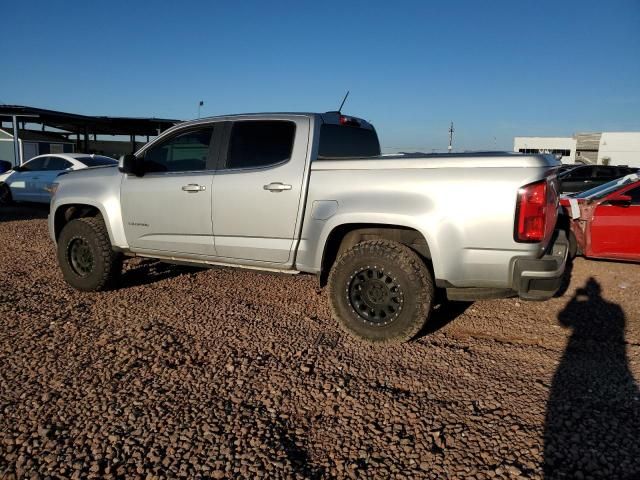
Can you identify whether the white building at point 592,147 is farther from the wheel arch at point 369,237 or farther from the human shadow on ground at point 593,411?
the wheel arch at point 369,237

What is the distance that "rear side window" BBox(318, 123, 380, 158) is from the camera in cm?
456

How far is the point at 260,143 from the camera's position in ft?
15.3

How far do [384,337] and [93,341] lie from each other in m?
2.34

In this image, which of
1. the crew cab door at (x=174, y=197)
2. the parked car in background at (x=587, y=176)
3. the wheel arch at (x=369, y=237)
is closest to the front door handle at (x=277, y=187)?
the wheel arch at (x=369, y=237)

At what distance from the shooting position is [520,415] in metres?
2.93

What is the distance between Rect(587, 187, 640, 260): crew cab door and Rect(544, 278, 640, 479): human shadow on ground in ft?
7.49

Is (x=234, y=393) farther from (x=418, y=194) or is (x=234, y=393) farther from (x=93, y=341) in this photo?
(x=418, y=194)

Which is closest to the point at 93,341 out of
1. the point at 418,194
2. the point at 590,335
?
the point at 418,194

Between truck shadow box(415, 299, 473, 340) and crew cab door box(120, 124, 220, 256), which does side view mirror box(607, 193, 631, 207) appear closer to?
truck shadow box(415, 299, 473, 340)

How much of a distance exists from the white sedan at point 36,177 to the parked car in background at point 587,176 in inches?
517

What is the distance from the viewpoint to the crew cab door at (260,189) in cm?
433

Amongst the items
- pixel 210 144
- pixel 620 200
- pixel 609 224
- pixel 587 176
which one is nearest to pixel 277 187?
pixel 210 144

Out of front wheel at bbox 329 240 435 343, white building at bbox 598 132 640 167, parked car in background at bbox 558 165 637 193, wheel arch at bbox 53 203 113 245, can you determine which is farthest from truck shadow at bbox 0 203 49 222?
white building at bbox 598 132 640 167

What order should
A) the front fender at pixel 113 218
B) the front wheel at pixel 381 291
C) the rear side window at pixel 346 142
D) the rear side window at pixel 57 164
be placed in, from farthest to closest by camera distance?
the rear side window at pixel 57 164, the front fender at pixel 113 218, the rear side window at pixel 346 142, the front wheel at pixel 381 291
